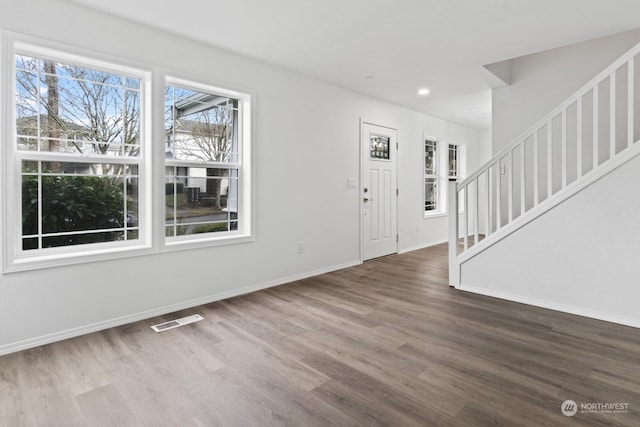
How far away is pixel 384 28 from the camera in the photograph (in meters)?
3.02

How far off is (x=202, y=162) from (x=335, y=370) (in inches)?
93.5

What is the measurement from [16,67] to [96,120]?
577 millimetres

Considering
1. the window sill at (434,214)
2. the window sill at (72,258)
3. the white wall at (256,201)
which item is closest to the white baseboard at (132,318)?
the white wall at (256,201)

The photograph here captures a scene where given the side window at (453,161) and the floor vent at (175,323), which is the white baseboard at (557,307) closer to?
the floor vent at (175,323)

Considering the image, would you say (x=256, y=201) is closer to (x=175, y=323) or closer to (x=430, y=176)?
(x=175, y=323)

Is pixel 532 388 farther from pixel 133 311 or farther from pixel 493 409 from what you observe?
pixel 133 311

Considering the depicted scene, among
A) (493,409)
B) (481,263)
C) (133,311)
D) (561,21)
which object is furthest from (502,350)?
(133,311)

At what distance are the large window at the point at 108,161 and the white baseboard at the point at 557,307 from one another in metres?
2.59

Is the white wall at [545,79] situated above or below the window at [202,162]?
above

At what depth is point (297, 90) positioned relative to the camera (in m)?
4.19

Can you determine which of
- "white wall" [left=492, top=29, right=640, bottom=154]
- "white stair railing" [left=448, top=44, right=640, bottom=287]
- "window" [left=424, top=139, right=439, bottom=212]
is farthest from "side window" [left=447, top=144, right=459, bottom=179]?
"white stair railing" [left=448, top=44, right=640, bottom=287]

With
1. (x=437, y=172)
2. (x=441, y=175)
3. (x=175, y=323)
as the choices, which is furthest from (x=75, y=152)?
(x=441, y=175)

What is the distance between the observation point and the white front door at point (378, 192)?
5.26 meters

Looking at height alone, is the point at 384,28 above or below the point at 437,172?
above
